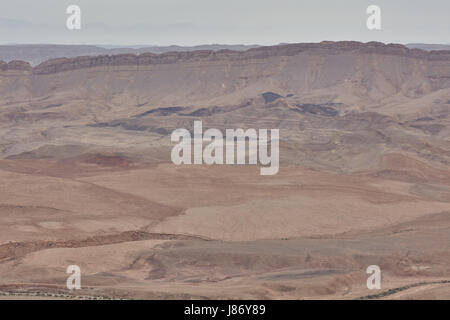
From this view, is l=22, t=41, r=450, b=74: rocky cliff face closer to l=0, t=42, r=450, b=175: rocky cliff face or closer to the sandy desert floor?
l=0, t=42, r=450, b=175: rocky cliff face

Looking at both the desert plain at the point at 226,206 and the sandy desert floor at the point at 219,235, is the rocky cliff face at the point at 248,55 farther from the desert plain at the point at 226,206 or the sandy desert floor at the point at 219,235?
the sandy desert floor at the point at 219,235

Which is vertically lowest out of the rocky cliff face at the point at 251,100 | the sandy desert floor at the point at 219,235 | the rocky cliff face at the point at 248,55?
the sandy desert floor at the point at 219,235

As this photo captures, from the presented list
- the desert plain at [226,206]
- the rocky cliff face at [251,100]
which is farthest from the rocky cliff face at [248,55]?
the desert plain at [226,206]

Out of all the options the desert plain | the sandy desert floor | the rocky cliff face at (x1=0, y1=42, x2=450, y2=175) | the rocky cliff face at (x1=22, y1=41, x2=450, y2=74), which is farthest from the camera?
the rocky cliff face at (x1=22, y1=41, x2=450, y2=74)

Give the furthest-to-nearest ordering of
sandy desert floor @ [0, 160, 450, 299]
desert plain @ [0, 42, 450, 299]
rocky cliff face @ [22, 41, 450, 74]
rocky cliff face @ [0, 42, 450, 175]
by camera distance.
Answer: rocky cliff face @ [22, 41, 450, 74] < rocky cliff face @ [0, 42, 450, 175] < desert plain @ [0, 42, 450, 299] < sandy desert floor @ [0, 160, 450, 299]

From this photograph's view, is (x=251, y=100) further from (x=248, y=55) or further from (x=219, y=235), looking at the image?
(x=219, y=235)

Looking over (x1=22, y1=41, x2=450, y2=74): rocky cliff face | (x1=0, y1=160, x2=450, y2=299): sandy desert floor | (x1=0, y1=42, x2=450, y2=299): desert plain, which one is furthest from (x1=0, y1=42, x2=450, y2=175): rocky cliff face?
(x1=0, y1=160, x2=450, y2=299): sandy desert floor

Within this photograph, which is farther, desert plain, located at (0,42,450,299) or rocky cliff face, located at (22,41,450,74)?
rocky cliff face, located at (22,41,450,74)

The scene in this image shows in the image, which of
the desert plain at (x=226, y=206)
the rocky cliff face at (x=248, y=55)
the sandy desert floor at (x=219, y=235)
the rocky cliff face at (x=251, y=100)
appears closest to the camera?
the sandy desert floor at (x=219, y=235)

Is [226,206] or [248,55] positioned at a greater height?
[248,55]

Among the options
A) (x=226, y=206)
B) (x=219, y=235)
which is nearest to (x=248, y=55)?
(x=226, y=206)

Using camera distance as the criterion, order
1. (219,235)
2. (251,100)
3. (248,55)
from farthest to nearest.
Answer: (248,55) → (251,100) → (219,235)

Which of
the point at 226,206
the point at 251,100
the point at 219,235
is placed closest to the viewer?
the point at 219,235
